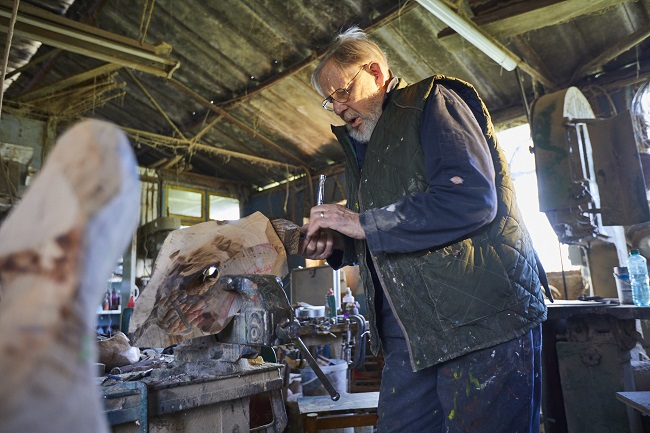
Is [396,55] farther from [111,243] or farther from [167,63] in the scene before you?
[111,243]

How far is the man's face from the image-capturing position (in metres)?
1.63

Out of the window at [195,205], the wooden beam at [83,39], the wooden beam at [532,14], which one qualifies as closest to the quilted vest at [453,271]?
the wooden beam at [532,14]

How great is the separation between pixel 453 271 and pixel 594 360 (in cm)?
184

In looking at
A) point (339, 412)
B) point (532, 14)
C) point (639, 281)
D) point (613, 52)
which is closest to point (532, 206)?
point (613, 52)

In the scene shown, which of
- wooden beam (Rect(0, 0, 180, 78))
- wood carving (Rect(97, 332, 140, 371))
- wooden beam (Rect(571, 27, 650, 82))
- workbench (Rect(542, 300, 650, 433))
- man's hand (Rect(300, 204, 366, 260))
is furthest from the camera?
wooden beam (Rect(571, 27, 650, 82))

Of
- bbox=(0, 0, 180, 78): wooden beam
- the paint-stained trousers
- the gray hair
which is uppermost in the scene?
bbox=(0, 0, 180, 78): wooden beam

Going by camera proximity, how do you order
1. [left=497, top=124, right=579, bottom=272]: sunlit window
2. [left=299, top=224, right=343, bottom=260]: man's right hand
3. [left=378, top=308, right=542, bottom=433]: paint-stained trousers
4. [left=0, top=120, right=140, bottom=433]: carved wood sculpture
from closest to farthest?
[left=0, top=120, right=140, bottom=433]: carved wood sculpture
[left=378, top=308, right=542, bottom=433]: paint-stained trousers
[left=299, top=224, right=343, bottom=260]: man's right hand
[left=497, top=124, right=579, bottom=272]: sunlit window

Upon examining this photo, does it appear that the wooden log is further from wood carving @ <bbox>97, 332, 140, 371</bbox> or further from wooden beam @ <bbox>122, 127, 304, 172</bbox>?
wooden beam @ <bbox>122, 127, 304, 172</bbox>

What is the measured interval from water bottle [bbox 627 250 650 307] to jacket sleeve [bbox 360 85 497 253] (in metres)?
1.96

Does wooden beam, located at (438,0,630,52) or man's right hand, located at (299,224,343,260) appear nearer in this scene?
man's right hand, located at (299,224,343,260)


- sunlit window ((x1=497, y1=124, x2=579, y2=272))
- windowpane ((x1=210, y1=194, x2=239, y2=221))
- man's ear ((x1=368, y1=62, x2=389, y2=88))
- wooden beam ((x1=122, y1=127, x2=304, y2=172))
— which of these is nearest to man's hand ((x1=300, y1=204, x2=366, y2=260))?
man's ear ((x1=368, y1=62, x2=389, y2=88))

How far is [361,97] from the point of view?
1635 mm

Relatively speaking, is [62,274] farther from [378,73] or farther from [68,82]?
[68,82]

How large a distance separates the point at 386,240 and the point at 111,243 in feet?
3.04
